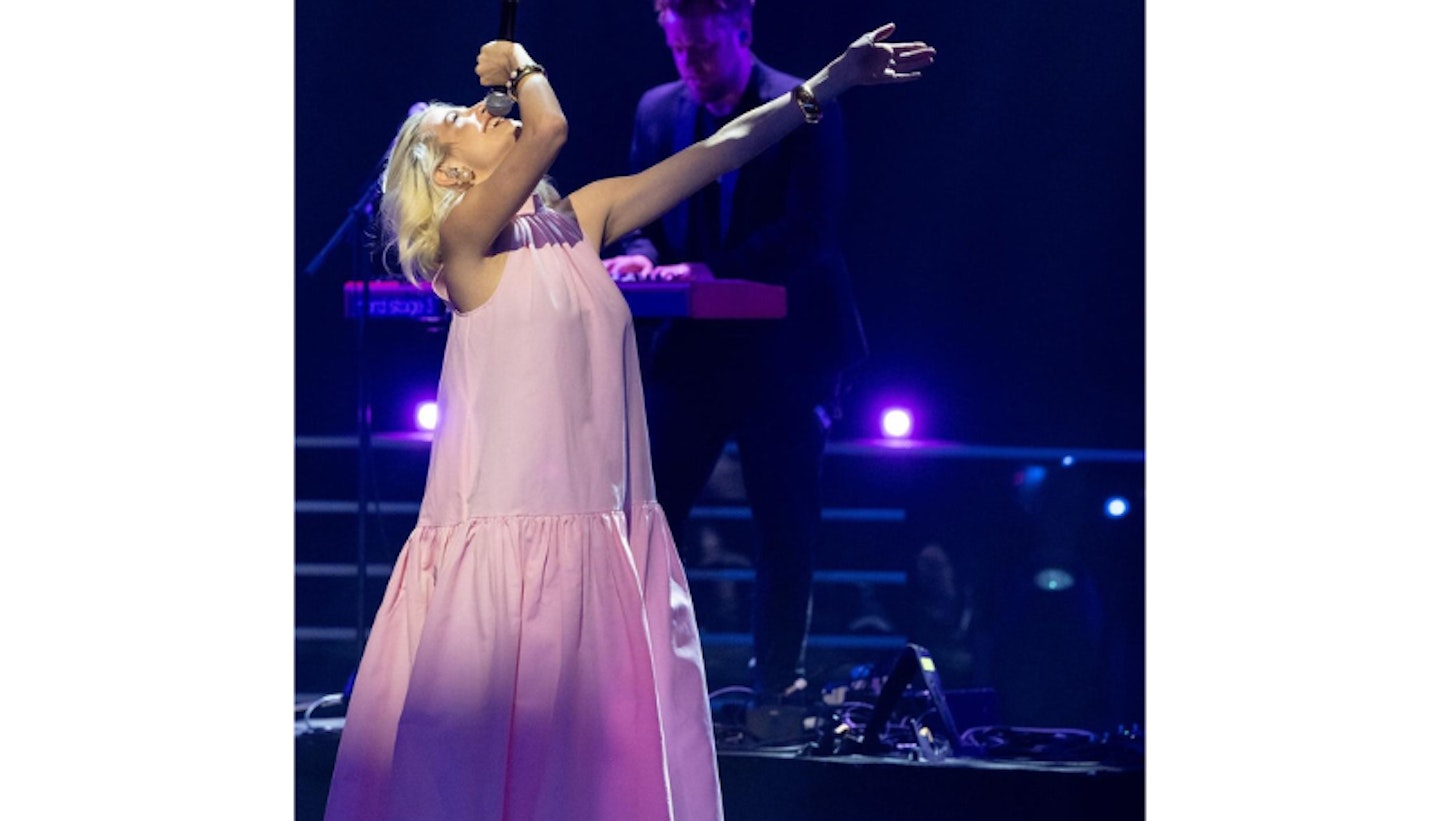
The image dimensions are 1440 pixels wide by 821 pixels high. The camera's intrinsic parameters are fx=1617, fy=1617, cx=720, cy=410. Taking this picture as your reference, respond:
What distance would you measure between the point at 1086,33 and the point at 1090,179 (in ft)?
1.26

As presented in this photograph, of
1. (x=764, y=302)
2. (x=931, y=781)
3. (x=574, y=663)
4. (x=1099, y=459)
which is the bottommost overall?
(x=931, y=781)

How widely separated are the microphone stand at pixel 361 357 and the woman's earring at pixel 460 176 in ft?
5.25

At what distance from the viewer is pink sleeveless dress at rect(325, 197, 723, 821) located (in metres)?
2.53

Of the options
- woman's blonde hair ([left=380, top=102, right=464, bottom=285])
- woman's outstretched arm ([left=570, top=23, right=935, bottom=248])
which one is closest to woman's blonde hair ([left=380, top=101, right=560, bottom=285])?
woman's blonde hair ([left=380, top=102, right=464, bottom=285])

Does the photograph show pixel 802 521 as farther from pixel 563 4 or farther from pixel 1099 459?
pixel 563 4

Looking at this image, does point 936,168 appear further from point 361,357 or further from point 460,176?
point 460,176

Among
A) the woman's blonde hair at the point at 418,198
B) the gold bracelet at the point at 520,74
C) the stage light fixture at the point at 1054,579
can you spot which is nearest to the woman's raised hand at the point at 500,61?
the gold bracelet at the point at 520,74

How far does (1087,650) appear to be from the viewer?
14.1 ft

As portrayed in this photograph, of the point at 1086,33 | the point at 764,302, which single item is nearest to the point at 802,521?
the point at 764,302

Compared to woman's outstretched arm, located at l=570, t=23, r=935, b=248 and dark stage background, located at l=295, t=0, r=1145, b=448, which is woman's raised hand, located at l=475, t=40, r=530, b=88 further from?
dark stage background, located at l=295, t=0, r=1145, b=448

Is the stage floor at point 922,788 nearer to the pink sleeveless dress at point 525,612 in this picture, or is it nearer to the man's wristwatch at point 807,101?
the pink sleeveless dress at point 525,612

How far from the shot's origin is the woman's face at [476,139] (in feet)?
8.82

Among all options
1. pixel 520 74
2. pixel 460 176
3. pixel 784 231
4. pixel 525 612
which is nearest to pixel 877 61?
pixel 520 74

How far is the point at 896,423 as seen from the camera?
453cm
